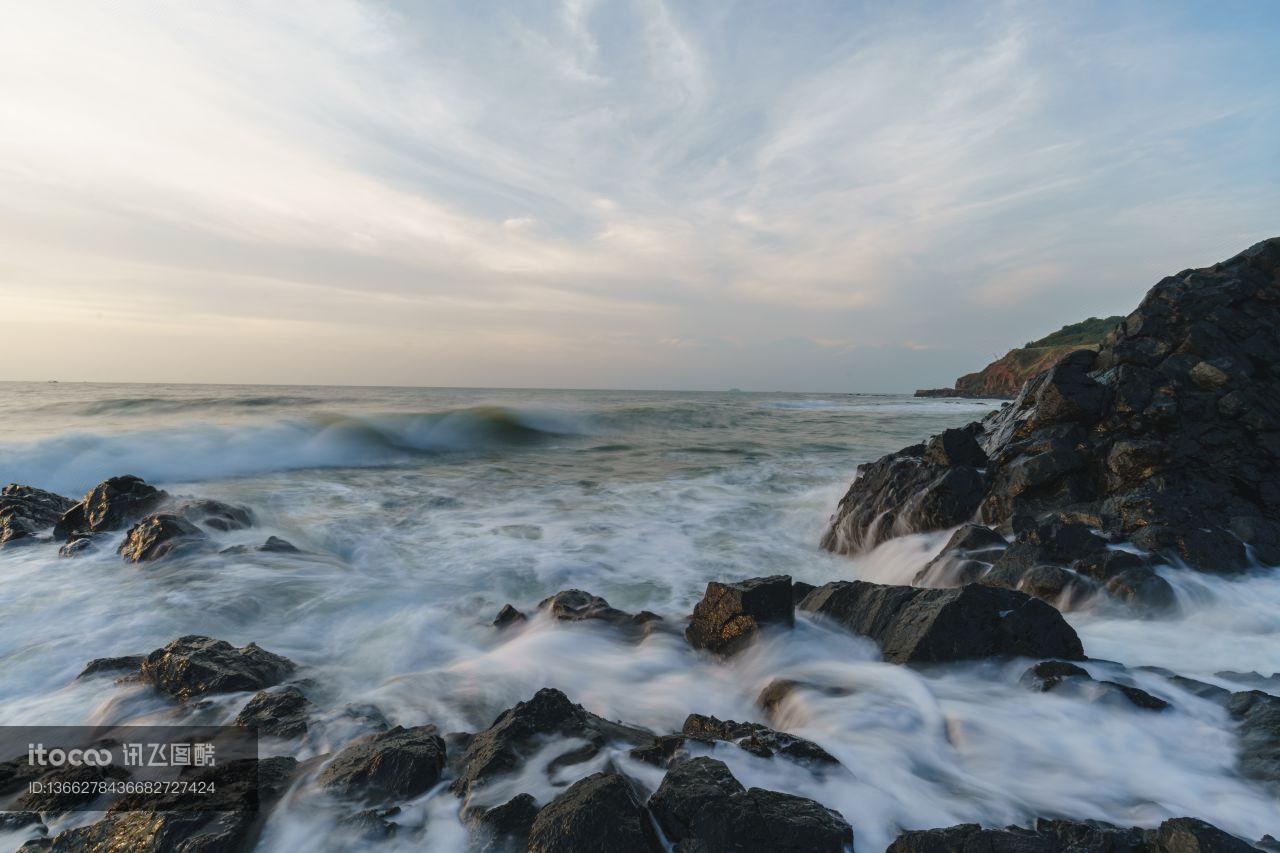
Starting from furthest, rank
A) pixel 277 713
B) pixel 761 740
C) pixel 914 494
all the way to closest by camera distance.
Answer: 1. pixel 914 494
2. pixel 277 713
3. pixel 761 740

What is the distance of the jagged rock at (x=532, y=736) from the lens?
2740 millimetres

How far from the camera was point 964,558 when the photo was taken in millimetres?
5828

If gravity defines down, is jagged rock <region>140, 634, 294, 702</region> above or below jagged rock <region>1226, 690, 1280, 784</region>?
below

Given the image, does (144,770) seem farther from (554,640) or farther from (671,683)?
(671,683)

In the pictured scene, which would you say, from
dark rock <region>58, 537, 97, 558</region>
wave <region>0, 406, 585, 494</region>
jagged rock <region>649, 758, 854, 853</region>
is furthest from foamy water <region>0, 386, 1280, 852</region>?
wave <region>0, 406, 585, 494</region>

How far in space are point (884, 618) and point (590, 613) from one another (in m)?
2.41

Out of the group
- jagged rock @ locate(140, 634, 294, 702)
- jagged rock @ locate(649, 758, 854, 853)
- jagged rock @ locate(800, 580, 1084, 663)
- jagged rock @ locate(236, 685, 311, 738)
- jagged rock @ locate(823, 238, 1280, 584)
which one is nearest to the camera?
jagged rock @ locate(649, 758, 854, 853)

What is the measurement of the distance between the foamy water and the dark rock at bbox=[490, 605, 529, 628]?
0.70 ft

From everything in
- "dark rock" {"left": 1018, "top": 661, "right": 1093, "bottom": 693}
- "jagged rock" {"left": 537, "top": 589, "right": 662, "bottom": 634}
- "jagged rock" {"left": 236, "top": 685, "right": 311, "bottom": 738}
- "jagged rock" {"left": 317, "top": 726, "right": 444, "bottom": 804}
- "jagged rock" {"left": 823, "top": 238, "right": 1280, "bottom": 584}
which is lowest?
"jagged rock" {"left": 537, "top": 589, "right": 662, "bottom": 634}

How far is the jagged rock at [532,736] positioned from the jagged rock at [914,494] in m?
5.35

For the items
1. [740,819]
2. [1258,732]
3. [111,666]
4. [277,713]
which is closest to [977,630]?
[1258,732]

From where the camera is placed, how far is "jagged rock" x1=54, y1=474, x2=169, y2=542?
766 cm

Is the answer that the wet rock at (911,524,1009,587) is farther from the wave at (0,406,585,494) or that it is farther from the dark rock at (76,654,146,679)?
the wave at (0,406,585,494)

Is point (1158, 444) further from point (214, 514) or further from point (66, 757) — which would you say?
point (214, 514)
